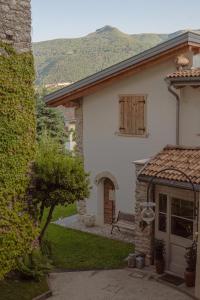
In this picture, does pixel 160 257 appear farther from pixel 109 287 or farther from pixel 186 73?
pixel 186 73

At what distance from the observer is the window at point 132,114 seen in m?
16.5

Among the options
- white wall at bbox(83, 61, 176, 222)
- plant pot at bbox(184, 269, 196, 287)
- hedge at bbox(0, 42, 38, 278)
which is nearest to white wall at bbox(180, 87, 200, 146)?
white wall at bbox(83, 61, 176, 222)

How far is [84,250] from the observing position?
617 inches

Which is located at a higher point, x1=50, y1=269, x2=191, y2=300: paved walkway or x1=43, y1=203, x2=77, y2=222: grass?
x1=43, y1=203, x2=77, y2=222: grass

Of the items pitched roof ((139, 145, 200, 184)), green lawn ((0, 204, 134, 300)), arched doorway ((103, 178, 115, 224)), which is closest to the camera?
green lawn ((0, 204, 134, 300))

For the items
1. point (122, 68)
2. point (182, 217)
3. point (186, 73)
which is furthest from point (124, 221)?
point (186, 73)

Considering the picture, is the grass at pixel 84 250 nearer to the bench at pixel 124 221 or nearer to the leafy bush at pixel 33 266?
the bench at pixel 124 221

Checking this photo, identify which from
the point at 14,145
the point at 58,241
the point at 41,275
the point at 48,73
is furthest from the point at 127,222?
the point at 48,73

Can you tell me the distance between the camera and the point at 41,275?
12.3 m

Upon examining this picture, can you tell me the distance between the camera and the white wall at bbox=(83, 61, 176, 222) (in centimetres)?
1585

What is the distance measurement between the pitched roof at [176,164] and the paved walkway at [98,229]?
4.35 metres

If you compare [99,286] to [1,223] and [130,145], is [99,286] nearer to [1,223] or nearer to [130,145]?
[1,223]

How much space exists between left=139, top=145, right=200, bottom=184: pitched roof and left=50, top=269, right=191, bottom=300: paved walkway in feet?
10.1

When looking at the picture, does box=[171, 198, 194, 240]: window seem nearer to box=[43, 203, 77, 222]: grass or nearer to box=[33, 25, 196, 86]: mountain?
box=[43, 203, 77, 222]: grass
